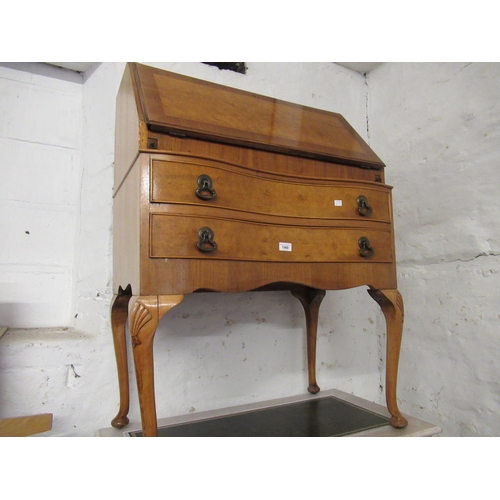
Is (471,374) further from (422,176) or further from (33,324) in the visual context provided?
(33,324)

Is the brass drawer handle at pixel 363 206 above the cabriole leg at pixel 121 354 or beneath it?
above

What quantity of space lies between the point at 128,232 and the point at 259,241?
40 centimetres

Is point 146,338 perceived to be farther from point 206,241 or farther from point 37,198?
point 37,198

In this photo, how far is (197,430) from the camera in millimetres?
1475

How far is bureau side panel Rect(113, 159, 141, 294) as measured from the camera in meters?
1.09

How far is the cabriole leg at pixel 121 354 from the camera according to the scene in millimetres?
1512

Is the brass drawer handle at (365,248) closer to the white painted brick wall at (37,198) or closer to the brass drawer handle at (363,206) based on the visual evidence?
the brass drawer handle at (363,206)

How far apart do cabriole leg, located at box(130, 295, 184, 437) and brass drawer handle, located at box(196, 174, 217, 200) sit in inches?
11.4

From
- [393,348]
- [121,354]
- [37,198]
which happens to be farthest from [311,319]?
[37,198]

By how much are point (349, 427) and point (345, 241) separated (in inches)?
28.0

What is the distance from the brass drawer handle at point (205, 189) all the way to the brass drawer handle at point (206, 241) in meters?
0.09

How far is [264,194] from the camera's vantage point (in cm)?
126

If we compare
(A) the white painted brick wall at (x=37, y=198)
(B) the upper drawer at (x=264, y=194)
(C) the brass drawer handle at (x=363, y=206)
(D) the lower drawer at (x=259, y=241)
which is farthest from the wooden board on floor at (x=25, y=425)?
(C) the brass drawer handle at (x=363, y=206)

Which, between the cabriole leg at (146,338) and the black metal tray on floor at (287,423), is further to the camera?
the black metal tray on floor at (287,423)
